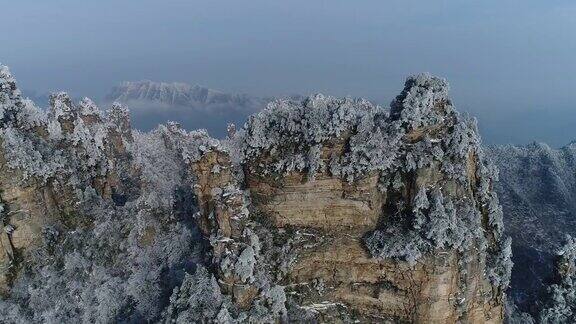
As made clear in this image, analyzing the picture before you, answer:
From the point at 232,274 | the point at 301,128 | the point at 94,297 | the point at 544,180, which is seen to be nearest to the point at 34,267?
the point at 94,297

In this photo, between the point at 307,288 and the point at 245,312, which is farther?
the point at 307,288

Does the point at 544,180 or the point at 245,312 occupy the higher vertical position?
the point at 544,180

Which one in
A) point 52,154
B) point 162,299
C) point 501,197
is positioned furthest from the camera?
point 501,197

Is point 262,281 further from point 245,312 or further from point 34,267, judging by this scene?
point 34,267

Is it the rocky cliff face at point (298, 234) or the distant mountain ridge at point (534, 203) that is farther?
the distant mountain ridge at point (534, 203)

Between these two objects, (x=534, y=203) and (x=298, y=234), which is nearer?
(x=298, y=234)

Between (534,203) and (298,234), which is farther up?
(298,234)

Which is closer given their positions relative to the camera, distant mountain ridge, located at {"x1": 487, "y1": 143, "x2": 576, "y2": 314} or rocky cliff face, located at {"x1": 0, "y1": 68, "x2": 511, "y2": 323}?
rocky cliff face, located at {"x1": 0, "y1": 68, "x2": 511, "y2": 323}

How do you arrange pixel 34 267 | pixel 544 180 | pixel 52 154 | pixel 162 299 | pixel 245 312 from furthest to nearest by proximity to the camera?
pixel 544 180, pixel 52 154, pixel 34 267, pixel 162 299, pixel 245 312
